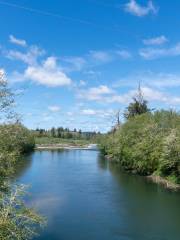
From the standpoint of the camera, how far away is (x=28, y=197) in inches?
1718

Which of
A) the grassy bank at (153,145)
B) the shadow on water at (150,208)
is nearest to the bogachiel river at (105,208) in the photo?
the shadow on water at (150,208)

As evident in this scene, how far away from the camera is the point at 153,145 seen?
61.6 meters

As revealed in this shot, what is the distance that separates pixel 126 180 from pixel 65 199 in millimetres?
17642

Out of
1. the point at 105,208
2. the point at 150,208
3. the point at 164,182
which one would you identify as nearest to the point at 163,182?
the point at 164,182

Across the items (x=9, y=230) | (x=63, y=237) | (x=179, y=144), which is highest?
(x=179, y=144)

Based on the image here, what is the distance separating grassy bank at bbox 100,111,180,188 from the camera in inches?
2058

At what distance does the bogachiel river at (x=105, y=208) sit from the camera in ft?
98.7

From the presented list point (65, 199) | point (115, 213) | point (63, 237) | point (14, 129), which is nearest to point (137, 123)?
point (65, 199)

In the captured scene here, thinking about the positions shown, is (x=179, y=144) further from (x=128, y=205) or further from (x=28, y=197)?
(x=28, y=197)

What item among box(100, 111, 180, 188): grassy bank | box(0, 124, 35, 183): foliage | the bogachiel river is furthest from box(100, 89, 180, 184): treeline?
box(0, 124, 35, 183): foliage

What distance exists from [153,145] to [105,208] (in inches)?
988

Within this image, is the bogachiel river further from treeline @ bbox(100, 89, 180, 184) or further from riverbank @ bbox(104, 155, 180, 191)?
treeline @ bbox(100, 89, 180, 184)

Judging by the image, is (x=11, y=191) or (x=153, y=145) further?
(x=153, y=145)

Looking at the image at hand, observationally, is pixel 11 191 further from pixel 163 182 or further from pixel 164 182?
pixel 163 182
